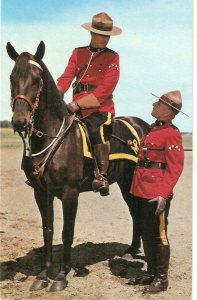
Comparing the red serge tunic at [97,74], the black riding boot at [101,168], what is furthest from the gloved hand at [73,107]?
the black riding boot at [101,168]

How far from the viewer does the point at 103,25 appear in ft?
20.0

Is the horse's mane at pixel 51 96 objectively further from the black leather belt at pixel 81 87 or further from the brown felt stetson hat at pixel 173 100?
the brown felt stetson hat at pixel 173 100

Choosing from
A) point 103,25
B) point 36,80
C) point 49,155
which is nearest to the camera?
point 36,80

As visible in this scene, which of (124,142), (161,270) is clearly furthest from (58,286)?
(124,142)

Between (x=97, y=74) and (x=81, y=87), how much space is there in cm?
26

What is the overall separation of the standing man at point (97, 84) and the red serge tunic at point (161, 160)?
558 mm

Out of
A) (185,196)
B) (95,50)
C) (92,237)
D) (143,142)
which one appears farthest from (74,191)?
(185,196)

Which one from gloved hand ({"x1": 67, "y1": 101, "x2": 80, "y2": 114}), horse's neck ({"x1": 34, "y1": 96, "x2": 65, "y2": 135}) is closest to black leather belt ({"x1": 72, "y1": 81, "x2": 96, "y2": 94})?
gloved hand ({"x1": 67, "y1": 101, "x2": 80, "y2": 114})

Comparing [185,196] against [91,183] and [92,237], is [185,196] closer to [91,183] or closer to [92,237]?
[92,237]

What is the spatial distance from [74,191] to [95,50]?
1.77 m

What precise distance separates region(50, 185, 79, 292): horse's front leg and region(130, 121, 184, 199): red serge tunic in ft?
2.39

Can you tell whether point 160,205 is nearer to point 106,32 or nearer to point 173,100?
point 173,100

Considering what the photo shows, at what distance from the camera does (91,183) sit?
635 centimetres

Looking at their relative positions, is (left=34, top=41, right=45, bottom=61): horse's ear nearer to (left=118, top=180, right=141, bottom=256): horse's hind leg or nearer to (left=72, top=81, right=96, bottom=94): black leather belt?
(left=72, top=81, right=96, bottom=94): black leather belt
